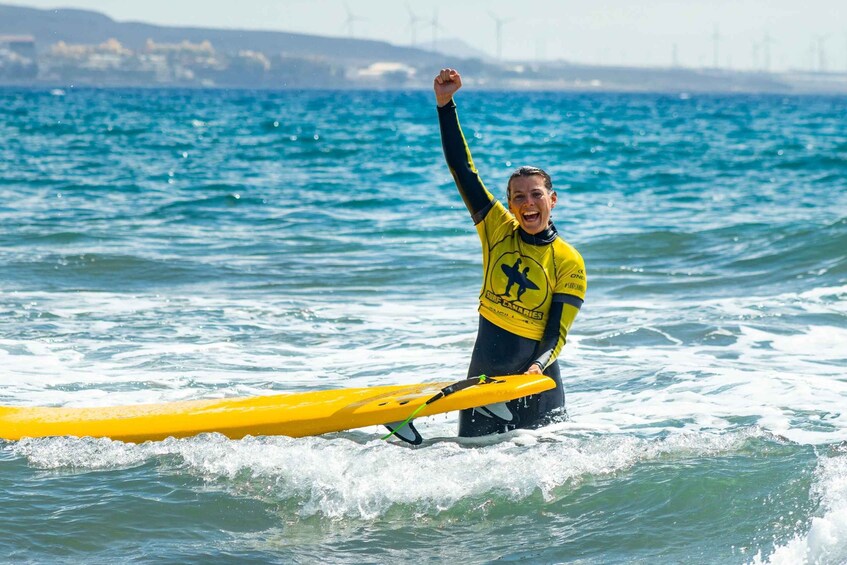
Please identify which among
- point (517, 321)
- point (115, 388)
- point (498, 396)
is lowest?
point (115, 388)

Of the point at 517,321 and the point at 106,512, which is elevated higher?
the point at 517,321

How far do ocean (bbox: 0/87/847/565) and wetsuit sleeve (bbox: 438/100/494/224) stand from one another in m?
1.20

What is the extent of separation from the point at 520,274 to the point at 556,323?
0.30 m

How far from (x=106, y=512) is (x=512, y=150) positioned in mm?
32018

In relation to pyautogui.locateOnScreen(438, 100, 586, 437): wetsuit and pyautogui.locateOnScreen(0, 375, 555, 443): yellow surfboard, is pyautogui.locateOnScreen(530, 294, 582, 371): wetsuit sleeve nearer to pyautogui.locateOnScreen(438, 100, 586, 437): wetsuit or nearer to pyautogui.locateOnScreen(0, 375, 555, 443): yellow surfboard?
pyautogui.locateOnScreen(438, 100, 586, 437): wetsuit

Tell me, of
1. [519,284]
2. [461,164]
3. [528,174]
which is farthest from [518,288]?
[461,164]

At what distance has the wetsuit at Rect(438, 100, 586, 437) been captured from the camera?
17.3 ft

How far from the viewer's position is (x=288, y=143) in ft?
117

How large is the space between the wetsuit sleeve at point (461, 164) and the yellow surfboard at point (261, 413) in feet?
2.86

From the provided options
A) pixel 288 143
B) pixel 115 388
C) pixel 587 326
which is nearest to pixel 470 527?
pixel 115 388

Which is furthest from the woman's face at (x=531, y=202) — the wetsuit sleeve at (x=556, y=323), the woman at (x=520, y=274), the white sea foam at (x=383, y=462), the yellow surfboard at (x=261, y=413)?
the white sea foam at (x=383, y=462)

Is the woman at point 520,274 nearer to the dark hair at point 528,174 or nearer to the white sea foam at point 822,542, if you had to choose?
the dark hair at point 528,174

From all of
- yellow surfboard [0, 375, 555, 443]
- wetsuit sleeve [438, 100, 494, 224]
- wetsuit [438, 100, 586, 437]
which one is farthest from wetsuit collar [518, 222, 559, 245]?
yellow surfboard [0, 375, 555, 443]

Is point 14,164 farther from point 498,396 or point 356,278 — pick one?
point 498,396
